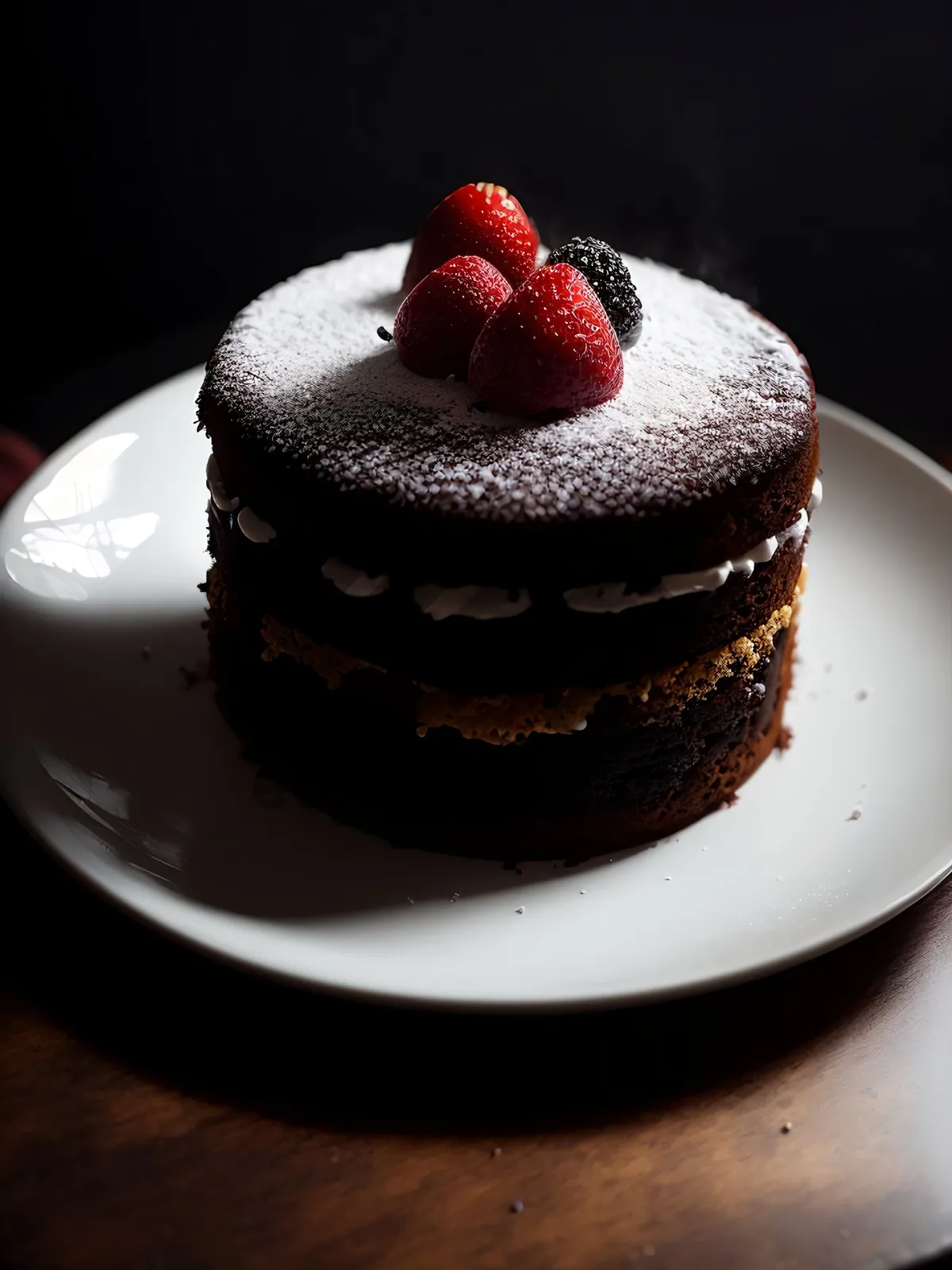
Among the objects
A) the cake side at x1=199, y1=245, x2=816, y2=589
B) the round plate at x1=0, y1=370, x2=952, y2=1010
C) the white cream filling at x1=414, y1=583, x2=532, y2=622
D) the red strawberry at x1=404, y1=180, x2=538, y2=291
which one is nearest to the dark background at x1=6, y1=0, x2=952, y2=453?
the round plate at x1=0, y1=370, x2=952, y2=1010

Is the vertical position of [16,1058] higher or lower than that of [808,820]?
lower

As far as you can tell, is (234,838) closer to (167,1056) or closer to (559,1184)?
(167,1056)

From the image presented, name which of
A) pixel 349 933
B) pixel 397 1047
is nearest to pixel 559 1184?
pixel 397 1047

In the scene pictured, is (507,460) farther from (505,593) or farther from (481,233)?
(481,233)

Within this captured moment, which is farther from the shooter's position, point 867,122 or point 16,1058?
point 867,122

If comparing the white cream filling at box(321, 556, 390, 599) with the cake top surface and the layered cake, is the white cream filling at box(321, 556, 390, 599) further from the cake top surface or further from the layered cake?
the cake top surface

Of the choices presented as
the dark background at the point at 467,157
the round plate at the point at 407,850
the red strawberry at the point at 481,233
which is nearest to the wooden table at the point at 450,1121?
the round plate at the point at 407,850

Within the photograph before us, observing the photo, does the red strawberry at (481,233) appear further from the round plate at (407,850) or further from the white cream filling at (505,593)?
the round plate at (407,850)
